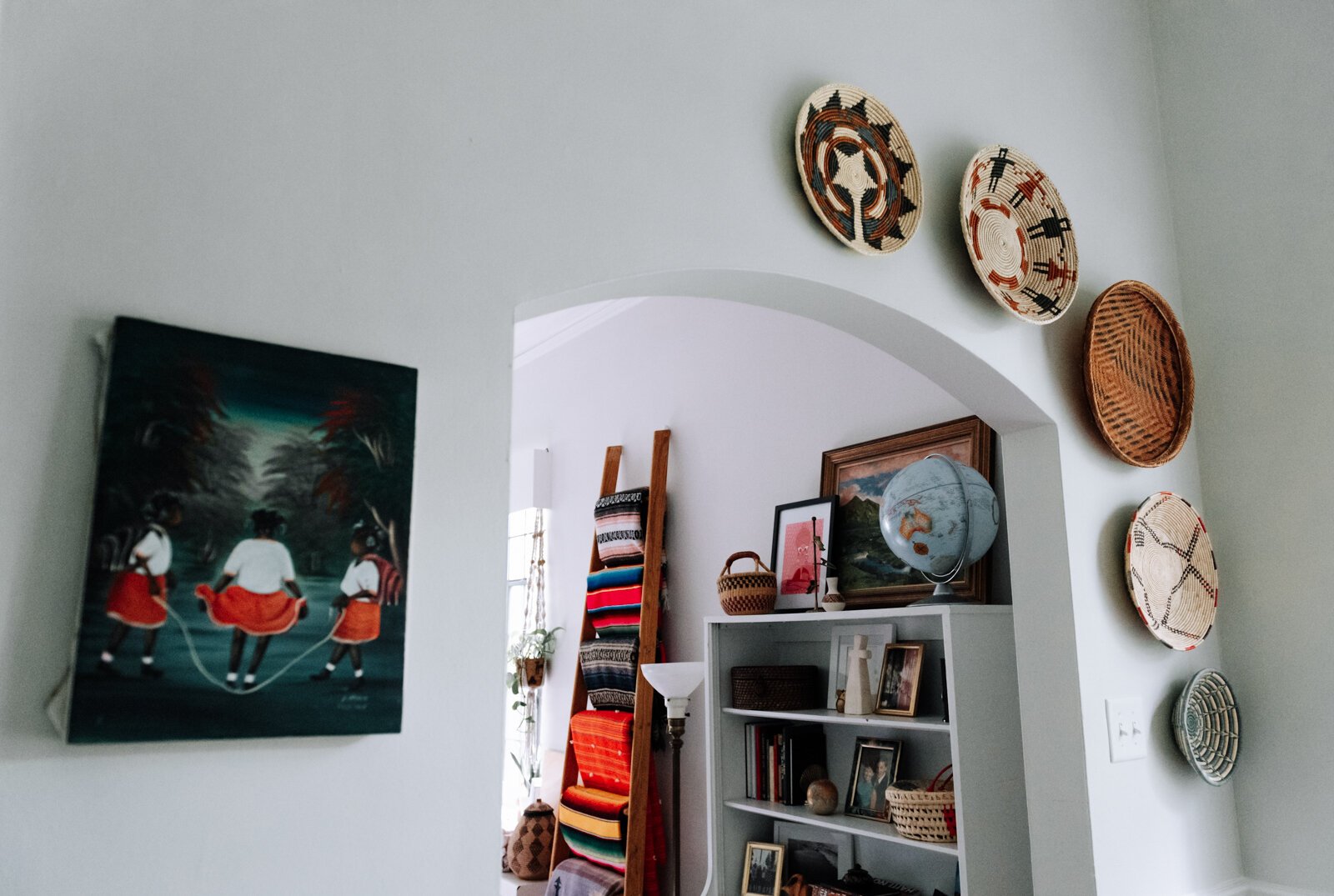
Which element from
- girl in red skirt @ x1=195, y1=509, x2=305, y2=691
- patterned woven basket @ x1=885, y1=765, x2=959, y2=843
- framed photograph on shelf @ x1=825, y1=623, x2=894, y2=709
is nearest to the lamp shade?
framed photograph on shelf @ x1=825, y1=623, x2=894, y2=709

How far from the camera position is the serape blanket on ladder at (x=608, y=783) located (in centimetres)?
334

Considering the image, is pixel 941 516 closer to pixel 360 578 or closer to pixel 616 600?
pixel 360 578

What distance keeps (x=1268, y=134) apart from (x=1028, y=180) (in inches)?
30.1

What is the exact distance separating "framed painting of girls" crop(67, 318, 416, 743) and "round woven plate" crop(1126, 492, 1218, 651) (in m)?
1.66

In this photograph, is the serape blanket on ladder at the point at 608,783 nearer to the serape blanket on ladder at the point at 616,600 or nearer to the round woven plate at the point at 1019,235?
the serape blanket on ladder at the point at 616,600

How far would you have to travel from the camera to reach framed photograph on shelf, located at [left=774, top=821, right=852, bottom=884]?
260 centimetres

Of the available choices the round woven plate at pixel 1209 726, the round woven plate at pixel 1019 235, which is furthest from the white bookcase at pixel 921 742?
the round woven plate at pixel 1019 235

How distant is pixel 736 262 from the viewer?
5.19ft

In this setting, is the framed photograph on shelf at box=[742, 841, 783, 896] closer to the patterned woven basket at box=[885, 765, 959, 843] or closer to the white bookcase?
the white bookcase

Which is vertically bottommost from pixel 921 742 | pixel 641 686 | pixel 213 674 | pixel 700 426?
pixel 921 742

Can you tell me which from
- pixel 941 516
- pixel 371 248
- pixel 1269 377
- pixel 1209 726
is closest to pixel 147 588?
pixel 371 248

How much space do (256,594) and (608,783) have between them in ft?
8.83

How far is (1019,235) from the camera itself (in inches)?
80.8

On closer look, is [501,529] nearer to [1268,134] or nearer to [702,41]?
[702,41]
